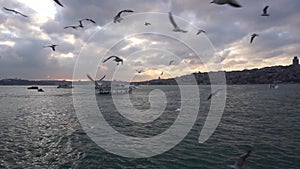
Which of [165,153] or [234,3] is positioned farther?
[165,153]

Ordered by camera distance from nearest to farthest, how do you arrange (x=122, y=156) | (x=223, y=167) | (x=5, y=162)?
1. (x=223, y=167)
2. (x=5, y=162)
3. (x=122, y=156)

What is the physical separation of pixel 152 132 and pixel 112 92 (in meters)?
88.6

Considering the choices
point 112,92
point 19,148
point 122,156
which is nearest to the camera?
point 122,156

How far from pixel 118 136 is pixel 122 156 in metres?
7.25

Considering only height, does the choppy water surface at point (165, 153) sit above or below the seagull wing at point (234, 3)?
below

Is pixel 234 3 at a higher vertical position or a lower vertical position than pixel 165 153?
higher

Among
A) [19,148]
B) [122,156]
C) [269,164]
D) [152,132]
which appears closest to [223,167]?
[269,164]

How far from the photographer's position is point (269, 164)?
1780 cm

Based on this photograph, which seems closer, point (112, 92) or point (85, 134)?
→ point (85, 134)

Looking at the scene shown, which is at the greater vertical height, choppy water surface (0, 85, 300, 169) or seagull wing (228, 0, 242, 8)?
seagull wing (228, 0, 242, 8)

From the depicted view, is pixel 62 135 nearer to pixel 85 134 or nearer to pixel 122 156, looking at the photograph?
pixel 85 134

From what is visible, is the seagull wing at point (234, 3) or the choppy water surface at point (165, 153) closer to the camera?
the seagull wing at point (234, 3)

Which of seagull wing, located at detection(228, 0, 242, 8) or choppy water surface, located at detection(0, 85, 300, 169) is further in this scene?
choppy water surface, located at detection(0, 85, 300, 169)

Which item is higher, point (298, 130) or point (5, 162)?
point (298, 130)
